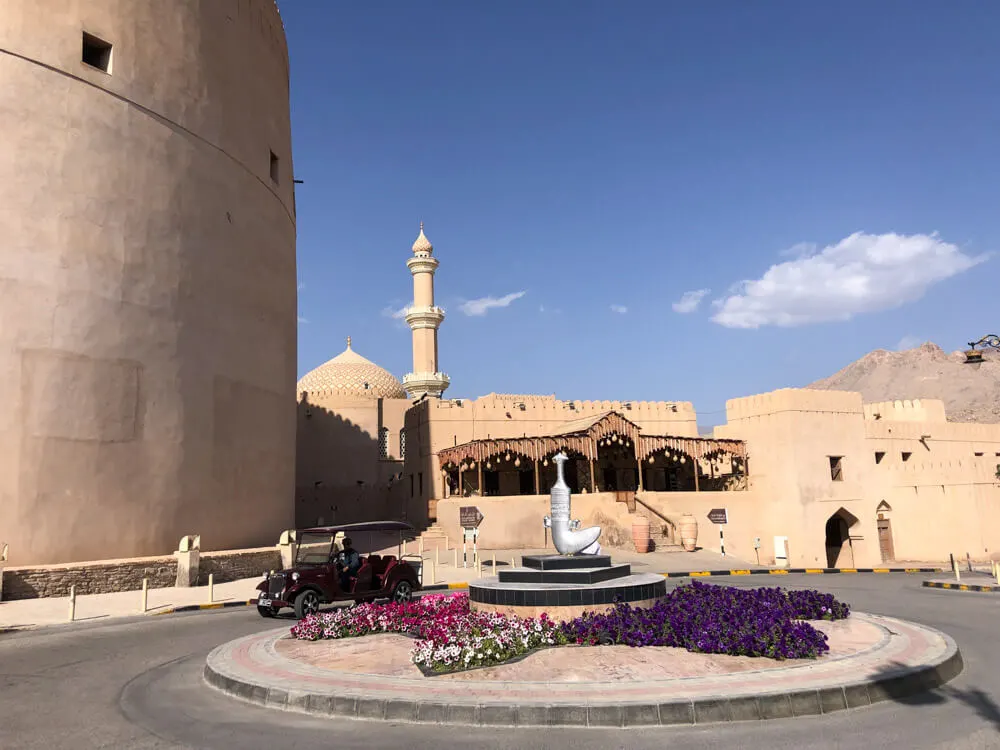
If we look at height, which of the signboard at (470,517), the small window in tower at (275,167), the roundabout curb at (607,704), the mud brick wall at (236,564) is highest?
the small window in tower at (275,167)

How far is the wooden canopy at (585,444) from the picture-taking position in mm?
28312

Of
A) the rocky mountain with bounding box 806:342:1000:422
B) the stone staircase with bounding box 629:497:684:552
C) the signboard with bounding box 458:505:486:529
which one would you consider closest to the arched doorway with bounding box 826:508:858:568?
the stone staircase with bounding box 629:497:684:552

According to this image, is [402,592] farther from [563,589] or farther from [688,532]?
[688,532]

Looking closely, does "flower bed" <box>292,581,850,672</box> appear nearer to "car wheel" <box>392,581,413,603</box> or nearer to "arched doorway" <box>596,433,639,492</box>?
"car wheel" <box>392,581,413,603</box>

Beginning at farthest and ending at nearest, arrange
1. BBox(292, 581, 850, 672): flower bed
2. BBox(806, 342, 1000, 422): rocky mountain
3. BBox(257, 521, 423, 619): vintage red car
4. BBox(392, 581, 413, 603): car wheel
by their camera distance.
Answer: BBox(806, 342, 1000, 422): rocky mountain
BBox(392, 581, 413, 603): car wheel
BBox(257, 521, 423, 619): vintage red car
BBox(292, 581, 850, 672): flower bed

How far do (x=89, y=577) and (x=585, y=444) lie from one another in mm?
16891

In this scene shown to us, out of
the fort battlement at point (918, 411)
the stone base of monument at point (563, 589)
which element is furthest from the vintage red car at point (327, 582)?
the fort battlement at point (918, 411)

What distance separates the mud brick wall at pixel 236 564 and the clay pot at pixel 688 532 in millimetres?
13663

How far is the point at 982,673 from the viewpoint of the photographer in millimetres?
7797

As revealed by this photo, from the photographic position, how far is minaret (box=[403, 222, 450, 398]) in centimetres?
4072

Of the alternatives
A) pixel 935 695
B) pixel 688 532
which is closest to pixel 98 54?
pixel 935 695

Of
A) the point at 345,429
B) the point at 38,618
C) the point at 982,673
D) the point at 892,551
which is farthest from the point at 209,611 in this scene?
the point at 892,551

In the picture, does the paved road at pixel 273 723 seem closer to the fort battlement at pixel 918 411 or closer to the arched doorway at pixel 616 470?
the arched doorway at pixel 616 470

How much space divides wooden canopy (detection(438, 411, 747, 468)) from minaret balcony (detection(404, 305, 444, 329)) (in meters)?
12.3
